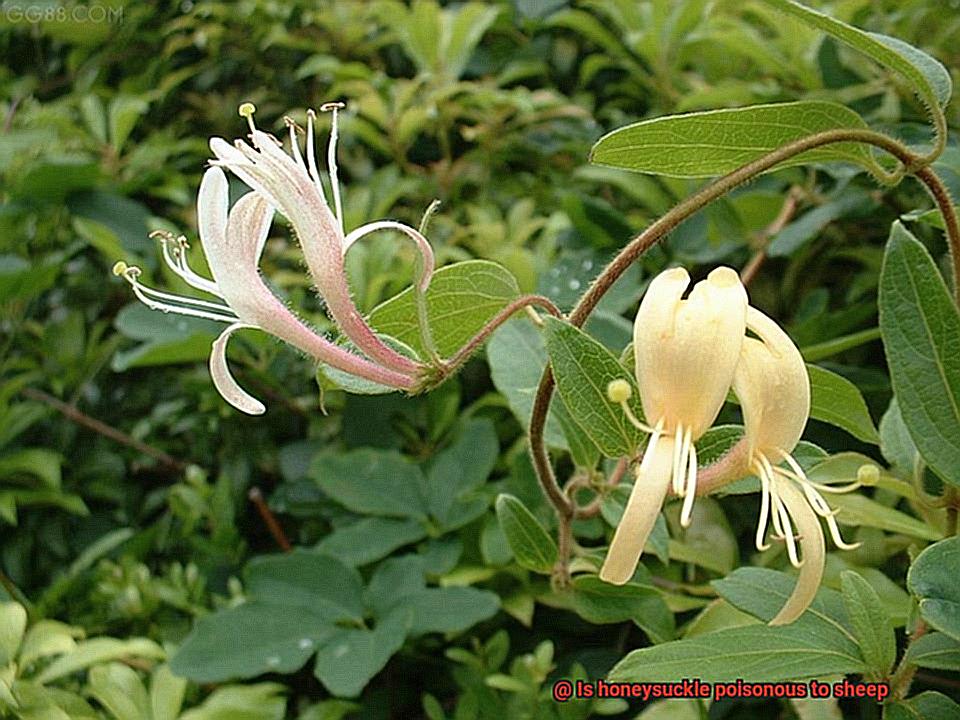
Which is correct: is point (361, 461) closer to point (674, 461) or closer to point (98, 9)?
point (674, 461)

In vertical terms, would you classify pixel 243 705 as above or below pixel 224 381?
below

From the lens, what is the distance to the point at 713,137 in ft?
1.47

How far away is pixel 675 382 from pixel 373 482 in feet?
1.49

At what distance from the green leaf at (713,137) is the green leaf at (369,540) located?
1.29 feet

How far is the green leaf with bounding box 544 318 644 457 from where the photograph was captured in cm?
41

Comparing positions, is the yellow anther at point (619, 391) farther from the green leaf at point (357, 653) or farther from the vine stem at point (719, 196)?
the green leaf at point (357, 653)

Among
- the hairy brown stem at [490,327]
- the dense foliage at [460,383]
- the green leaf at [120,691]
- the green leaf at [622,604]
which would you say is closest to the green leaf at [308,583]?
the dense foliage at [460,383]

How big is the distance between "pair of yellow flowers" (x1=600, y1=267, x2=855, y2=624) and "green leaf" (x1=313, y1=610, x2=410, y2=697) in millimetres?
336

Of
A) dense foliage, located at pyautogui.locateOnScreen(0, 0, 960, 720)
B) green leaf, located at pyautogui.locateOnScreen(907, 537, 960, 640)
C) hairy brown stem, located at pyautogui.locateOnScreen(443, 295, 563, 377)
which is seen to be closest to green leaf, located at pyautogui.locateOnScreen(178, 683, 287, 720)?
dense foliage, located at pyautogui.locateOnScreen(0, 0, 960, 720)

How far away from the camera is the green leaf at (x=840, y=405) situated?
52cm

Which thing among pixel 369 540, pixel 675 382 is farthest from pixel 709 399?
pixel 369 540

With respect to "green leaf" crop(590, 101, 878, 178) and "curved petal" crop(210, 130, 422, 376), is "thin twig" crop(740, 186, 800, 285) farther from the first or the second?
"curved petal" crop(210, 130, 422, 376)

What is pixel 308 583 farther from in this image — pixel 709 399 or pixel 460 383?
pixel 709 399

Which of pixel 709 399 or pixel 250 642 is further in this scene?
pixel 250 642
